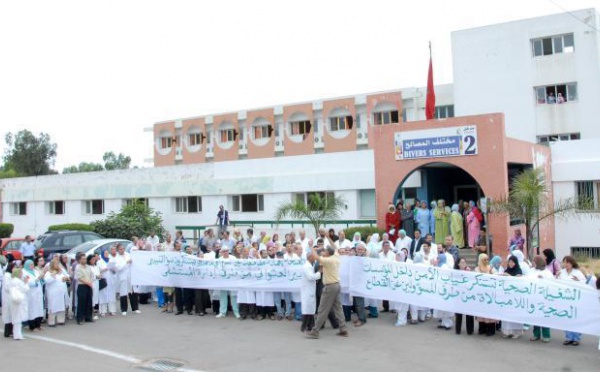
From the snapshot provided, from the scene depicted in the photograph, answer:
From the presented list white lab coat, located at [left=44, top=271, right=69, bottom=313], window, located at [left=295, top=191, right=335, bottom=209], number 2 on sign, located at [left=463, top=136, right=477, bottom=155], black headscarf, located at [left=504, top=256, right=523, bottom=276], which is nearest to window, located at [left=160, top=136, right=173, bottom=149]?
window, located at [left=295, top=191, right=335, bottom=209]

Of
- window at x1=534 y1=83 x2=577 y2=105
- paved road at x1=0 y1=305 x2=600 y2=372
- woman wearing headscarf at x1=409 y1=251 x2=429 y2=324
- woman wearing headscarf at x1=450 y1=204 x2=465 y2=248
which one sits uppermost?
window at x1=534 y1=83 x2=577 y2=105

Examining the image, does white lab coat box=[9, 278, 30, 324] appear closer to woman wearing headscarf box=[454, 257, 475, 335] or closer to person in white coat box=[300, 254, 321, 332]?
person in white coat box=[300, 254, 321, 332]

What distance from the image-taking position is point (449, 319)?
11.3m

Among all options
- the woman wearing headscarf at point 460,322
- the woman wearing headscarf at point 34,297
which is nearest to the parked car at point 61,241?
the woman wearing headscarf at point 34,297

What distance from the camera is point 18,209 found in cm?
3969

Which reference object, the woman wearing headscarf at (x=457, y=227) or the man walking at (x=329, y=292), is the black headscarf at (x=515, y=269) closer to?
the man walking at (x=329, y=292)

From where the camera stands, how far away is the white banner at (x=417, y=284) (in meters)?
9.84

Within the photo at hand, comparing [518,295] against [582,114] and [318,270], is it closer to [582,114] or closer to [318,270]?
[318,270]

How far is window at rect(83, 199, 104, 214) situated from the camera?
Answer: 34656 millimetres

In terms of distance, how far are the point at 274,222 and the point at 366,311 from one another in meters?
11.5

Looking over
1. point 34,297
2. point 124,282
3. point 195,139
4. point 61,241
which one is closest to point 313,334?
point 124,282

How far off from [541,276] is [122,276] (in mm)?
9554

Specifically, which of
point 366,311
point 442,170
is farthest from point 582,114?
point 366,311

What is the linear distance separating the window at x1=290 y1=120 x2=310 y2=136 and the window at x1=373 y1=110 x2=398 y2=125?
6337 mm
